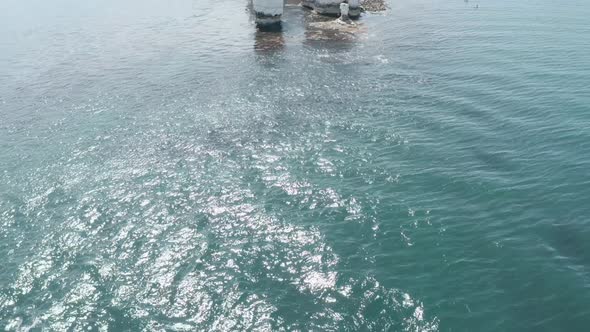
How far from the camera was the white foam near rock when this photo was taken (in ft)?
293

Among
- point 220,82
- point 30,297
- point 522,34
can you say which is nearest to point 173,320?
point 30,297

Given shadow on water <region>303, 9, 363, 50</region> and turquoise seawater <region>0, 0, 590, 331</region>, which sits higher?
shadow on water <region>303, 9, 363, 50</region>

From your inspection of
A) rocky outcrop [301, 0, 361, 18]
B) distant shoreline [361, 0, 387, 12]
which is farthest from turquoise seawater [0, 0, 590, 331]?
distant shoreline [361, 0, 387, 12]

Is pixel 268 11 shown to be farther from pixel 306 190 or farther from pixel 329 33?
pixel 306 190

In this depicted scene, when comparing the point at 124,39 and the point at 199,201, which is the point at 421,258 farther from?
the point at 124,39

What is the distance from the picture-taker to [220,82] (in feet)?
218

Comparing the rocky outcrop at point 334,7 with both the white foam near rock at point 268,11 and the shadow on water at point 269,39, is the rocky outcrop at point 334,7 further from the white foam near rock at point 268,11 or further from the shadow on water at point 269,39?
the white foam near rock at point 268,11

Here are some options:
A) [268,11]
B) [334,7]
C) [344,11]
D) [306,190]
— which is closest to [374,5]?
[334,7]

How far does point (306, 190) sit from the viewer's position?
38.9 metres

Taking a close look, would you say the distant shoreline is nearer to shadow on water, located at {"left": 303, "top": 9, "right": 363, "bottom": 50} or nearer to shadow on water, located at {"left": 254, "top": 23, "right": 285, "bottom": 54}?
shadow on water, located at {"left": 303, "top": 9, "right": 363, "bottom": 50}

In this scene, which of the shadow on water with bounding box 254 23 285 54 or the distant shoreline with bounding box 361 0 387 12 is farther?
the distant shoreline with bounding box 361 0 387 12

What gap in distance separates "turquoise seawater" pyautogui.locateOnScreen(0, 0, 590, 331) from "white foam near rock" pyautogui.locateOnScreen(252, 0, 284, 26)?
16.0m

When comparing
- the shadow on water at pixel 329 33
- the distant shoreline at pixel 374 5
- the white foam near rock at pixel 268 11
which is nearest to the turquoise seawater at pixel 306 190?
the shadow on water at pixel 329 33

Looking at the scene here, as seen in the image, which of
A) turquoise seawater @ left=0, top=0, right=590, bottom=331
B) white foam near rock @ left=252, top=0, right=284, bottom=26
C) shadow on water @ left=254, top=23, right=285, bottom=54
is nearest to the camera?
turquoise seawater @ left=0, top=0, right=590, bottom=331
